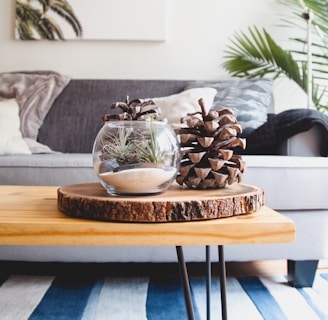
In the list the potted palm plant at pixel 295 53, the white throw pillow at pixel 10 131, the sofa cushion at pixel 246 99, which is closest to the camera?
the white throw pillow at pixel 10 131

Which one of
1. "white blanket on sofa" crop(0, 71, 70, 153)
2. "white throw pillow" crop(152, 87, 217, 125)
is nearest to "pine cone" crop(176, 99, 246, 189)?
"white throw pillow" crop(152, 87, 217, 125)

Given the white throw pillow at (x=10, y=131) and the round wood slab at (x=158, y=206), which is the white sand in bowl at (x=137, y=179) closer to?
the round wood slab at (x=158, y=206)

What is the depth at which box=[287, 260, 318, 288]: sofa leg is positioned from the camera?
1.42 metres

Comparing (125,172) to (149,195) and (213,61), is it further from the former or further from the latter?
(213,61)

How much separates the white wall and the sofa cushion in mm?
411

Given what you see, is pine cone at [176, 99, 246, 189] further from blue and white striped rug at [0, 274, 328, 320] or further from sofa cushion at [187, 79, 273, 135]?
sofa cushion at [187, 79, 273, 135]

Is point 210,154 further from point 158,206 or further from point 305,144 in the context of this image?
point 305,144

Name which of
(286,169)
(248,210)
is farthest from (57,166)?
(248,210)

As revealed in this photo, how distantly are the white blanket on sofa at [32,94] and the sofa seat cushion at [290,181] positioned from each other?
0.99 meters

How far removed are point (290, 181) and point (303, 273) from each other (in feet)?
0.99

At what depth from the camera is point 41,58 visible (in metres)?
2.53

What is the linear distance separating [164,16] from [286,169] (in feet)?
4.64

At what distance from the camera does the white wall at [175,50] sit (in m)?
2.52

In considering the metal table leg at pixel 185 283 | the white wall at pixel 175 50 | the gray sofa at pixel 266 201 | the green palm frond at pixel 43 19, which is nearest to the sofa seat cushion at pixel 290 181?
the gray sofa at pixel 266 201
